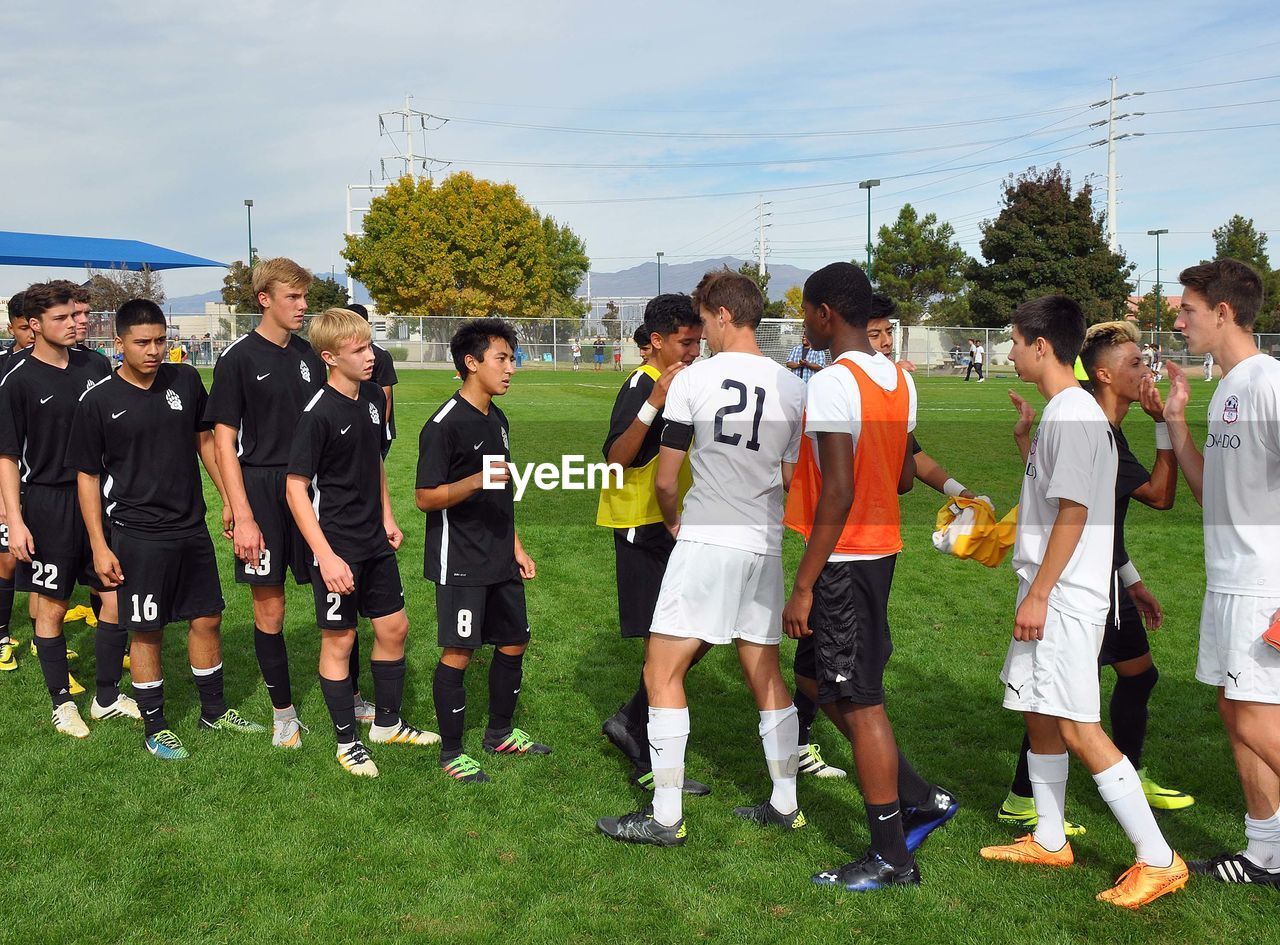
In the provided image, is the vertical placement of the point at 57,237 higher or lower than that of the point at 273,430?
higher

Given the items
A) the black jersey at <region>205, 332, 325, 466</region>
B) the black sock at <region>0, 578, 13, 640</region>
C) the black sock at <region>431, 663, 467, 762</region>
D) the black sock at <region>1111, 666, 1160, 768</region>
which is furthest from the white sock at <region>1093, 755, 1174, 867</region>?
the black sock at <region>0, 578, 13, 640</region>

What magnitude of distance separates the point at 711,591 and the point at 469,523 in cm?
143

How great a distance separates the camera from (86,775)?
4.80 m

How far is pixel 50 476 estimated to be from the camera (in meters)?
5.68

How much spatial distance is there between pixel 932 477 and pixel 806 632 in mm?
1525

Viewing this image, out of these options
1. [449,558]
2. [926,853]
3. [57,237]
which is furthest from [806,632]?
[57,237]

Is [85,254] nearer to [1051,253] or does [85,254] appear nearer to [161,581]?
[1051,253]

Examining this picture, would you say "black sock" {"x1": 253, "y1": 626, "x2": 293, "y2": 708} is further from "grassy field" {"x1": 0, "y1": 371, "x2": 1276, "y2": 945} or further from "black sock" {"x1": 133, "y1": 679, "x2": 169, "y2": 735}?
"black sock" {"x1": 133, "y1": 679, "x2": 169, "y2": 735}

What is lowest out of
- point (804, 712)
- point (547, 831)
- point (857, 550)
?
point (547, 831)

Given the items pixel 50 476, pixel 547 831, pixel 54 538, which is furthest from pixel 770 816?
pixel 50 476

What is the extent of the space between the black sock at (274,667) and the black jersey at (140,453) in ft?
2.25

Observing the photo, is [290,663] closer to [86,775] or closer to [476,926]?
[86,775]

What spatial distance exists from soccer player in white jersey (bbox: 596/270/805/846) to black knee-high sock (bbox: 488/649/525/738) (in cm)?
117

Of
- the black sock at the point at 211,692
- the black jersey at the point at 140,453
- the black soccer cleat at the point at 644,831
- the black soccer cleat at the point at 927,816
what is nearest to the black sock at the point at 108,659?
the black sock at the point at 211,692
